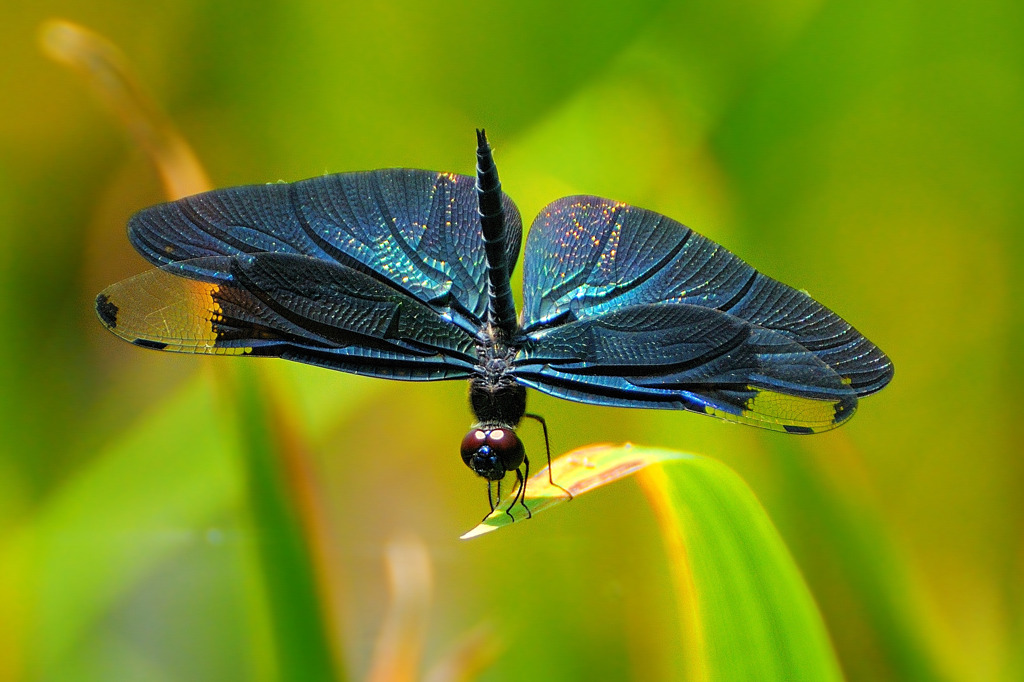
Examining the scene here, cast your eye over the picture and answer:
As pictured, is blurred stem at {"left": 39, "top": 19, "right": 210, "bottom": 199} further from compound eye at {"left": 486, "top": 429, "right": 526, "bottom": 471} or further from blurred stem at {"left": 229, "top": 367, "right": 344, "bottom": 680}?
compound eye at {"left": 486, "top": 429, "right": 526, "bottom": 471}

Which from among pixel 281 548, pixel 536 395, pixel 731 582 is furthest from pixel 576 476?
pixel 536 395

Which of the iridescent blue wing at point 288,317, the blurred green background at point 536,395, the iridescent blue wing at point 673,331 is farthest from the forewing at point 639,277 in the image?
the blurred green background at point 536,395

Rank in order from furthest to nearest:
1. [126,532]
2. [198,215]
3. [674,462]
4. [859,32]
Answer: [859,32], [126,532], [198,215], [674,462]

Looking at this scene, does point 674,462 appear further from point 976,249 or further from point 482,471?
point 976,249

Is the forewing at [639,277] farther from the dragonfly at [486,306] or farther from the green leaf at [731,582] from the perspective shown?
the green leaf at [731,582]

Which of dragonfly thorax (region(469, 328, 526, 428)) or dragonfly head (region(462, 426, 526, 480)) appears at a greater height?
dragonfly thorax (region(469, 328, 526, 428))

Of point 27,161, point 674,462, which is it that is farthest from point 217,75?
point 674,462

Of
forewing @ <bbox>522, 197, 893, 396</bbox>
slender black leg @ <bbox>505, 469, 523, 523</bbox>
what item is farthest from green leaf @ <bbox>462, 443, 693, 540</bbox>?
forewing @ <bbox>522, 197, 893, 396</bbox>
